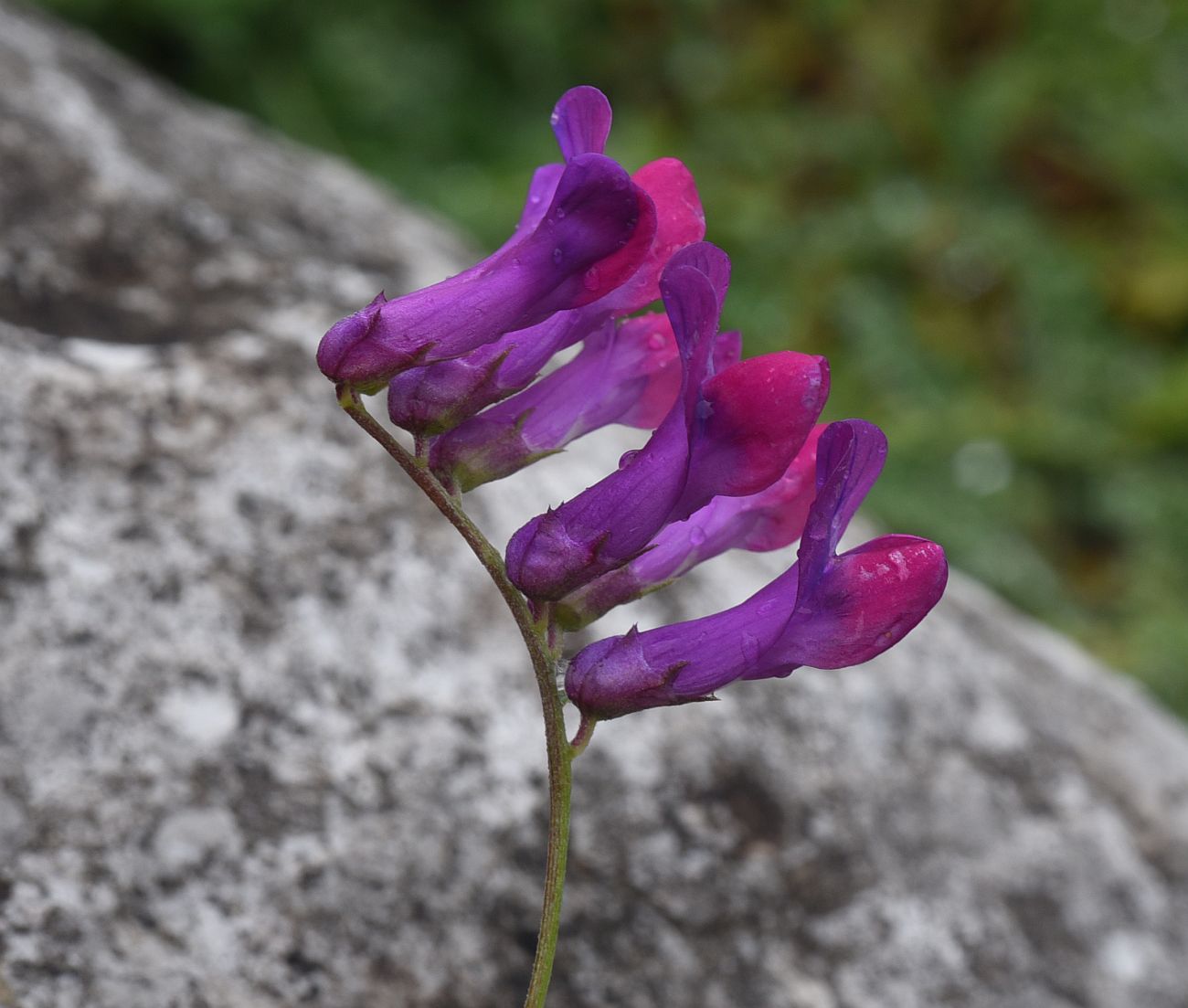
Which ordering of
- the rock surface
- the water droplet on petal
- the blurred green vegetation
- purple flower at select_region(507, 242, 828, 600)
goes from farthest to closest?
the blurred green vegetation
the rock surface
the water droplet on petal
purple flower at select_region(507, 242, 828, 600)

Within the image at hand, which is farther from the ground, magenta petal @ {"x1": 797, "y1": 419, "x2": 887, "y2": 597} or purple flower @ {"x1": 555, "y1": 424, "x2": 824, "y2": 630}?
magenta petal @ {"x1": 797, "y1": 419, "x2": 887, "y2": 597}

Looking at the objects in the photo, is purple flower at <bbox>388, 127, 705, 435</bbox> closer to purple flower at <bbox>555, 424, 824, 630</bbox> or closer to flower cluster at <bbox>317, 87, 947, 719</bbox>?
flower cluster at <bbox>317, 87, 947, 719</bbox>

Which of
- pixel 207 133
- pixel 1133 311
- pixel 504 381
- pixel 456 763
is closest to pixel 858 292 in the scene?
pixel 1133 311

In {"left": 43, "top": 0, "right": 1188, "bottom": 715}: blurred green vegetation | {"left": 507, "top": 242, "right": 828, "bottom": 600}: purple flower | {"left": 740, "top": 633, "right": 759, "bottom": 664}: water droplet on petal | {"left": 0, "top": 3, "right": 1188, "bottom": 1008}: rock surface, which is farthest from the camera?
{"left": 43, "top": 0, "right": 1188, "bottom": 715}: blurred green vegetation

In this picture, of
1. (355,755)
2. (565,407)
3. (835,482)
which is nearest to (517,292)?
(565,407)

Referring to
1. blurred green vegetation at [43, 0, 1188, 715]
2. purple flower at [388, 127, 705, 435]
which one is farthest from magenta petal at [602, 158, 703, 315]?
blurred green vegetation at [43, 0, 1188, 715]

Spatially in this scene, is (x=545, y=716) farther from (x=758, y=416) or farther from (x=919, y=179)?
(x=919, y=179)

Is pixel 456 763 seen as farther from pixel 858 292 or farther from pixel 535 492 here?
pixel 858 292
